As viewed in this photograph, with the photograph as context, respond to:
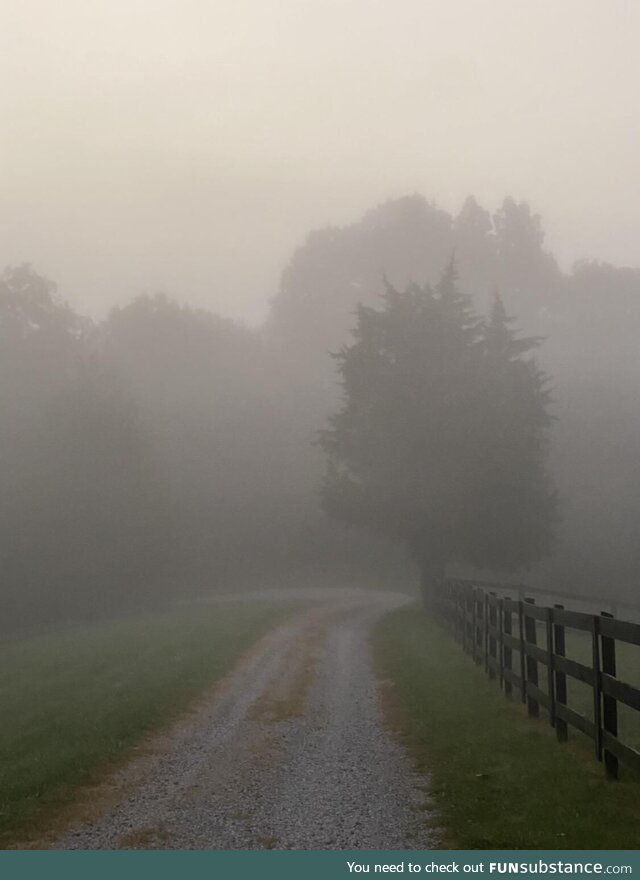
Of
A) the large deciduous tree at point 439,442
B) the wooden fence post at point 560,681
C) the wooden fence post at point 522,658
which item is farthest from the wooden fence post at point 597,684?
the large deciduous tree at point 439,442

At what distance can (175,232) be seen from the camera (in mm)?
103875

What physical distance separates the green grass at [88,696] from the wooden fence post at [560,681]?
569 cm

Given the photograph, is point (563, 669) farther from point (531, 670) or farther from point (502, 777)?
point (531, 670)

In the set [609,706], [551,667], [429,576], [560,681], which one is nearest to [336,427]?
[429,576]

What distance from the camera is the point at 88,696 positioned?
51.2ft

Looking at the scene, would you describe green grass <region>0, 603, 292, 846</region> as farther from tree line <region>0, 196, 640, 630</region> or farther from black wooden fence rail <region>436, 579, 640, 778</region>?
tree line <region>0, 196, 640, 630</region>

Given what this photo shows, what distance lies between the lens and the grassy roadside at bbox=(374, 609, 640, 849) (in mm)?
6836

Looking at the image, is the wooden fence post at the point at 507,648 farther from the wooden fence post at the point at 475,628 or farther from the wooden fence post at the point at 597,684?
the wooden fence post at the point at 597,684

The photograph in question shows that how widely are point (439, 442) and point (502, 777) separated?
24.9 m

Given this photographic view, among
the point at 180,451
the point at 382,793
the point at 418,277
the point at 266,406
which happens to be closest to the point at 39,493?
the point at 180,451

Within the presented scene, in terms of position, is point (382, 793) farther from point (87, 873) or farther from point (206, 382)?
point (206, 382)

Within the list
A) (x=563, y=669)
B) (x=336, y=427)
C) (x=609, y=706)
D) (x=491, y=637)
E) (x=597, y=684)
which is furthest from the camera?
(x=336, y=427)

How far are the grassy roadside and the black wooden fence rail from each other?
29 cm

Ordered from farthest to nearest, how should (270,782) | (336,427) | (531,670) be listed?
(336,427), (531,670), (270,782)
